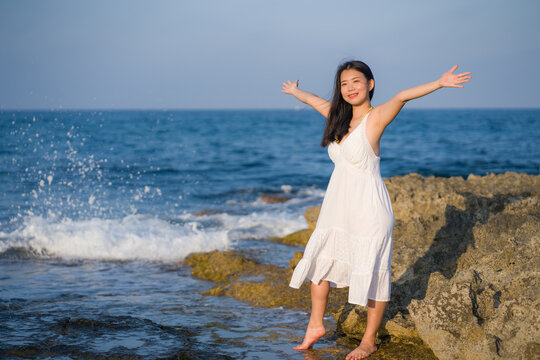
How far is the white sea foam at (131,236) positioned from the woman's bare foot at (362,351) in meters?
3.84

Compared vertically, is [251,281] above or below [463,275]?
below

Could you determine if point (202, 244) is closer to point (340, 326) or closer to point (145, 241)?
point (145, 241)

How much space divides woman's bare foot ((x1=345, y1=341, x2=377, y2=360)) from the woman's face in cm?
161

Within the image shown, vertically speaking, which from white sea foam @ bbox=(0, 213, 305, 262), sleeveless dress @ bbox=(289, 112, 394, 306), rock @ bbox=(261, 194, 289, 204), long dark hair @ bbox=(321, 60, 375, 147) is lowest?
rock @ bbox=(261, 194, 289, 204)

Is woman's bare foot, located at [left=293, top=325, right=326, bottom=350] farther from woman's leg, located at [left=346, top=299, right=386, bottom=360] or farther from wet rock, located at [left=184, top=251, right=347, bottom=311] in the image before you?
wet rock, located at [left=184, top=251, right=347, bottom=311]

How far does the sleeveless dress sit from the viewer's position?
333 cm

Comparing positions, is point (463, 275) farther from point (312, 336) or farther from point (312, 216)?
point (312, 216)

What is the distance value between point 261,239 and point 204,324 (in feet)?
13.2

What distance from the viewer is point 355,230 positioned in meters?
3.39

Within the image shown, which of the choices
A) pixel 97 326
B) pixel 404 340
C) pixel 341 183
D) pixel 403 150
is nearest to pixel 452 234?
pixel 404 340

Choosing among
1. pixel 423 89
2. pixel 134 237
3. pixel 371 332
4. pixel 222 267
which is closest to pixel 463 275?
pixel 371 332

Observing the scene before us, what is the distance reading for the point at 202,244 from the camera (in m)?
7.58

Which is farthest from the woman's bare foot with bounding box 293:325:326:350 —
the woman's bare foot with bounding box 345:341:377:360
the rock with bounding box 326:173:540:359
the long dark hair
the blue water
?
the long dark hair

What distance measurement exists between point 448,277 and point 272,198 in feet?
32.3
